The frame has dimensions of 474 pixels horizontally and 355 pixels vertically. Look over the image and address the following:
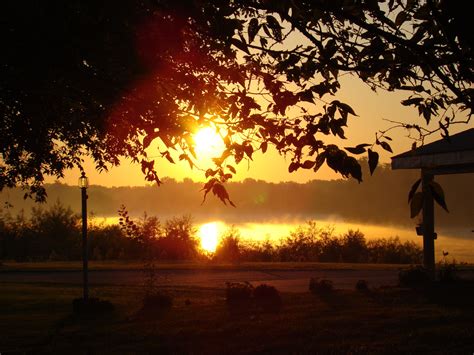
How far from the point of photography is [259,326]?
10.3 m

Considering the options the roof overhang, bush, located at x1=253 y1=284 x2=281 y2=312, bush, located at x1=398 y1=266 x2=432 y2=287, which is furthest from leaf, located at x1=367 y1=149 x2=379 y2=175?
bush, located at x1=398 y1=266 x2=432 y2=287

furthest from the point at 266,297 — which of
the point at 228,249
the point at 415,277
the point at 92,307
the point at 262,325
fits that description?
the point at 228,249

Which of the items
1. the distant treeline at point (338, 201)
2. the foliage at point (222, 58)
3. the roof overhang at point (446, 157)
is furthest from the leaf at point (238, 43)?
the distant treeline at point (338, 201)

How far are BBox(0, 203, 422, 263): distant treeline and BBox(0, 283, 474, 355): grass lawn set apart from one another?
13.0 metres

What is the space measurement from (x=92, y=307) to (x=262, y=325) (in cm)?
378

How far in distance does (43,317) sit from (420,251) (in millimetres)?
20532

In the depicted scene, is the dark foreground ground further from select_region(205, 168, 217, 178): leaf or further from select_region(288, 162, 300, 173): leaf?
select_region(288, 162, 300, 173): leaf

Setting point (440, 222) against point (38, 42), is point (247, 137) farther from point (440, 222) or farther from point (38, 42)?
point (440, 222)

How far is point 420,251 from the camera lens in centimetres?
2862

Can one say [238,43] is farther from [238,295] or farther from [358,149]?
[238,295]

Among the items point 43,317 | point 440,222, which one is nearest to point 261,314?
point 43,317

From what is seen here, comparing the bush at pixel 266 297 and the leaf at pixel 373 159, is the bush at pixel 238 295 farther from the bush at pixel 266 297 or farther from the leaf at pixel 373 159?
the leaf at pixel 373 159

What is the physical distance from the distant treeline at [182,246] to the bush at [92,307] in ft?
42.0

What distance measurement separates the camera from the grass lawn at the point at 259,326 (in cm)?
898
